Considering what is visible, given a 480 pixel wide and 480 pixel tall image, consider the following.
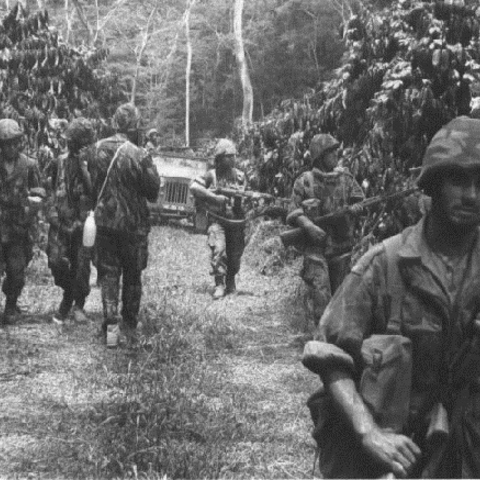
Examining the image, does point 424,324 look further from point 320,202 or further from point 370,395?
point 320,202

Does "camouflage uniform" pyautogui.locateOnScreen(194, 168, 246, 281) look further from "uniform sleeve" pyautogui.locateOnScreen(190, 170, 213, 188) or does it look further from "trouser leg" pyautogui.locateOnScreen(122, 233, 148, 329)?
"trouser leg" pyautogui.locateOnScreen(122, 233, 148, 329)

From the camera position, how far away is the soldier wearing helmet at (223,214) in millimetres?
12453

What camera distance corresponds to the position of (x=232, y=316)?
11.1 meters

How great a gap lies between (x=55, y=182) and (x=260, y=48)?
35.4 m

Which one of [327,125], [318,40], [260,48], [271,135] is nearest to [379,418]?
[327,125]

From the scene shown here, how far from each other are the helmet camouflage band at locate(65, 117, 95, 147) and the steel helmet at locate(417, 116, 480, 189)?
23.3 feet

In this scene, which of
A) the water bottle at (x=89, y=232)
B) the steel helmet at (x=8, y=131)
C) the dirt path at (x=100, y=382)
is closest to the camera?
the dirt path at (x=100, y=382)

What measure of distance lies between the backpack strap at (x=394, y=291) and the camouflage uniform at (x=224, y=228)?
955cm

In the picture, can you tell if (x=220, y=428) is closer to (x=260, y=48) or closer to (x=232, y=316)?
(x=232, y=316)

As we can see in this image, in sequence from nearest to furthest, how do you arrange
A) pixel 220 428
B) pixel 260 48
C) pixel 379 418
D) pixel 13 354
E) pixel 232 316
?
1. pixel 379 418
2. pixel 220 428
3. pixel 13 354
4. pixel 232 316
5. pixel 260 48

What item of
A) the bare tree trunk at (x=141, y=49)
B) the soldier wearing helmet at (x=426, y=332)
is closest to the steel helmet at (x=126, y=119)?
the soldier wearing helmet at (x=426, y=332)

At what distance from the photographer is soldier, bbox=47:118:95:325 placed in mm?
9883

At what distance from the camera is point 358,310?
2896 mm

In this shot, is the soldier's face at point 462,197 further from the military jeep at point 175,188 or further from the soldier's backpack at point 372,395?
the military jeep at point 175,188
